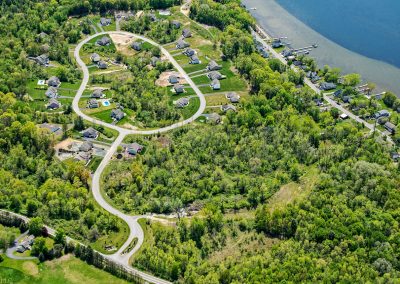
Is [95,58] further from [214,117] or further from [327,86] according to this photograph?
[327,86]

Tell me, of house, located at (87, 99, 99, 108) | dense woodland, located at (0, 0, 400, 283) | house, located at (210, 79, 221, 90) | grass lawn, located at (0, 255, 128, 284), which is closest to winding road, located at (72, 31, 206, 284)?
dense woodland, located at (0, 0, 400, 283)

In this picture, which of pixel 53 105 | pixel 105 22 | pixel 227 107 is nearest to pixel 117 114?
pixel 53 105

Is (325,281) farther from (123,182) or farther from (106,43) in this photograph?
(106,43)

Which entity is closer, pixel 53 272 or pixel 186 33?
pixel 53 272

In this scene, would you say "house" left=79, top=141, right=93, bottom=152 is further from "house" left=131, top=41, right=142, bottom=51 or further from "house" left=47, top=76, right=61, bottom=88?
"house" left=131, top=41, right=142, bottom=51

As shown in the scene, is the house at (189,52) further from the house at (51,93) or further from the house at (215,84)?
the house at (51,93)

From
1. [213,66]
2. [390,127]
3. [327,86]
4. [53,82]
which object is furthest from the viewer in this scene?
[213,66]

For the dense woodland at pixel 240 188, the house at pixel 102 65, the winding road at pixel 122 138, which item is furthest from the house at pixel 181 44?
the house at pixel 102 65

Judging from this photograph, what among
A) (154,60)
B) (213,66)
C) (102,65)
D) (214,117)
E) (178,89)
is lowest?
(214,117)
